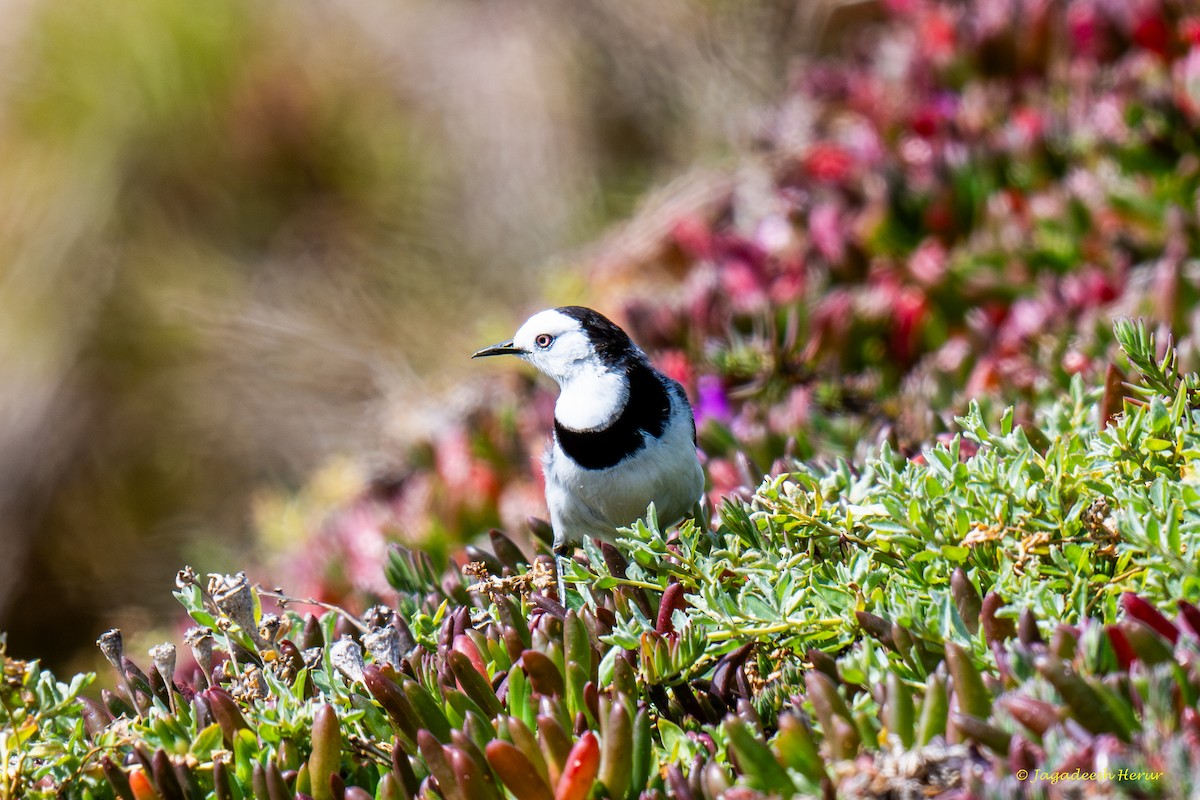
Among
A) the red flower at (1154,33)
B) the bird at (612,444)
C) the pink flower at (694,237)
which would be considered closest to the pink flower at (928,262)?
the pink flower at (694,237)

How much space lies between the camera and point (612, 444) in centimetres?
317

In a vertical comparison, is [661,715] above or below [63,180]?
below

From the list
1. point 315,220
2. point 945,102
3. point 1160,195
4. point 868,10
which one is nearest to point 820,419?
point 1160,195

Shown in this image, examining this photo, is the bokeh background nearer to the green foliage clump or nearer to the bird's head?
the bird's head

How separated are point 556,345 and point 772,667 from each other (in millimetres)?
1432

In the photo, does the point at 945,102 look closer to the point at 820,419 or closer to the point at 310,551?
the point at 820,419

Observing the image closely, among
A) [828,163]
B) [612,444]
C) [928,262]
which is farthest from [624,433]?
[828,163]

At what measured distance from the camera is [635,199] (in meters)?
7.80

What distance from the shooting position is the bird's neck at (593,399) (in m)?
3.22

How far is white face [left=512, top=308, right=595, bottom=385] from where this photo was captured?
3408mm

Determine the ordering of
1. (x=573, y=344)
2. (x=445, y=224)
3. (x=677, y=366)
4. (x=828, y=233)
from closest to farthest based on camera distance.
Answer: (x=573, y=344) < (x=677, y=366) < (x=828, y=233) < (x=445, y=224)

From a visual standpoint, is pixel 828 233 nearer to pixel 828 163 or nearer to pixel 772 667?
pixel 828 163

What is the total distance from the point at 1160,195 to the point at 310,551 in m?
3.54

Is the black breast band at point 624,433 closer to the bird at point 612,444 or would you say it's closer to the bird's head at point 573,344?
the bird at point 612,444
